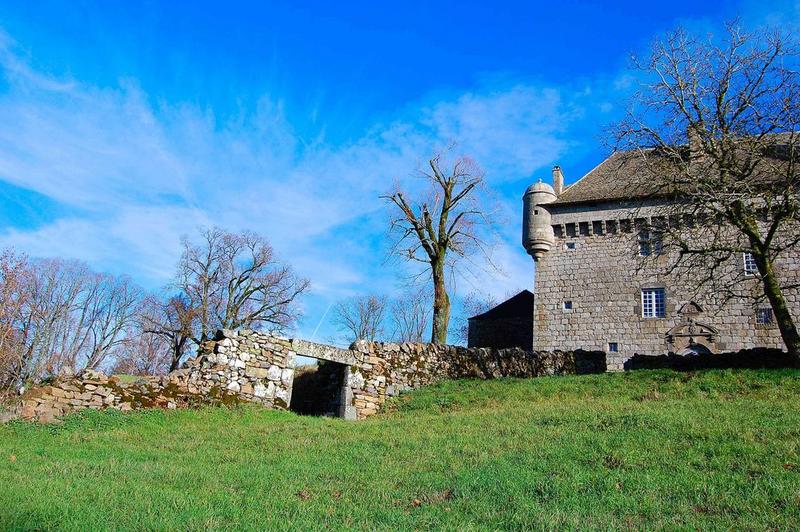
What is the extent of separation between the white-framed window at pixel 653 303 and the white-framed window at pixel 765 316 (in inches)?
149

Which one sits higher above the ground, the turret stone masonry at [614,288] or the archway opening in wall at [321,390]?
the turret stone masonry at [614,288]

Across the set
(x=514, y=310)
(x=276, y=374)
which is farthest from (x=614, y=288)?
(x=276, y=374)

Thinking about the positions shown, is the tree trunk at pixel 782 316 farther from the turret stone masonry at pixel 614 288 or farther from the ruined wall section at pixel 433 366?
the turret stone masonry at pixel 614 288

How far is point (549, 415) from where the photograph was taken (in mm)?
11250

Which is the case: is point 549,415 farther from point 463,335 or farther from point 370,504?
point 463,335

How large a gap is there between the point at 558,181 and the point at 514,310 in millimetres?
7447

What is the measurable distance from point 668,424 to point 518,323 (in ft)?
75.0

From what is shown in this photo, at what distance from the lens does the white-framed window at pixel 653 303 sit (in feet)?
90.7

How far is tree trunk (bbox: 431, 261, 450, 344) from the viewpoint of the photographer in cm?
2294

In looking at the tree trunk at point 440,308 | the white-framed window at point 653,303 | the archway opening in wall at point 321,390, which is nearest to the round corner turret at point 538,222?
the white-framed window at point 653,303

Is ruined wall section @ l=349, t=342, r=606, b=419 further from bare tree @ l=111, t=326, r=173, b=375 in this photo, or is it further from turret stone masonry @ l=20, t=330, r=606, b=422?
bare tree @ l=111, t=326, r=173, b=375

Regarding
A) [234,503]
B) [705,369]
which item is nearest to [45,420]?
[234,503]

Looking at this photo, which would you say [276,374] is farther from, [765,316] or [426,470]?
[765,316]

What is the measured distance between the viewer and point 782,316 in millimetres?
16984
